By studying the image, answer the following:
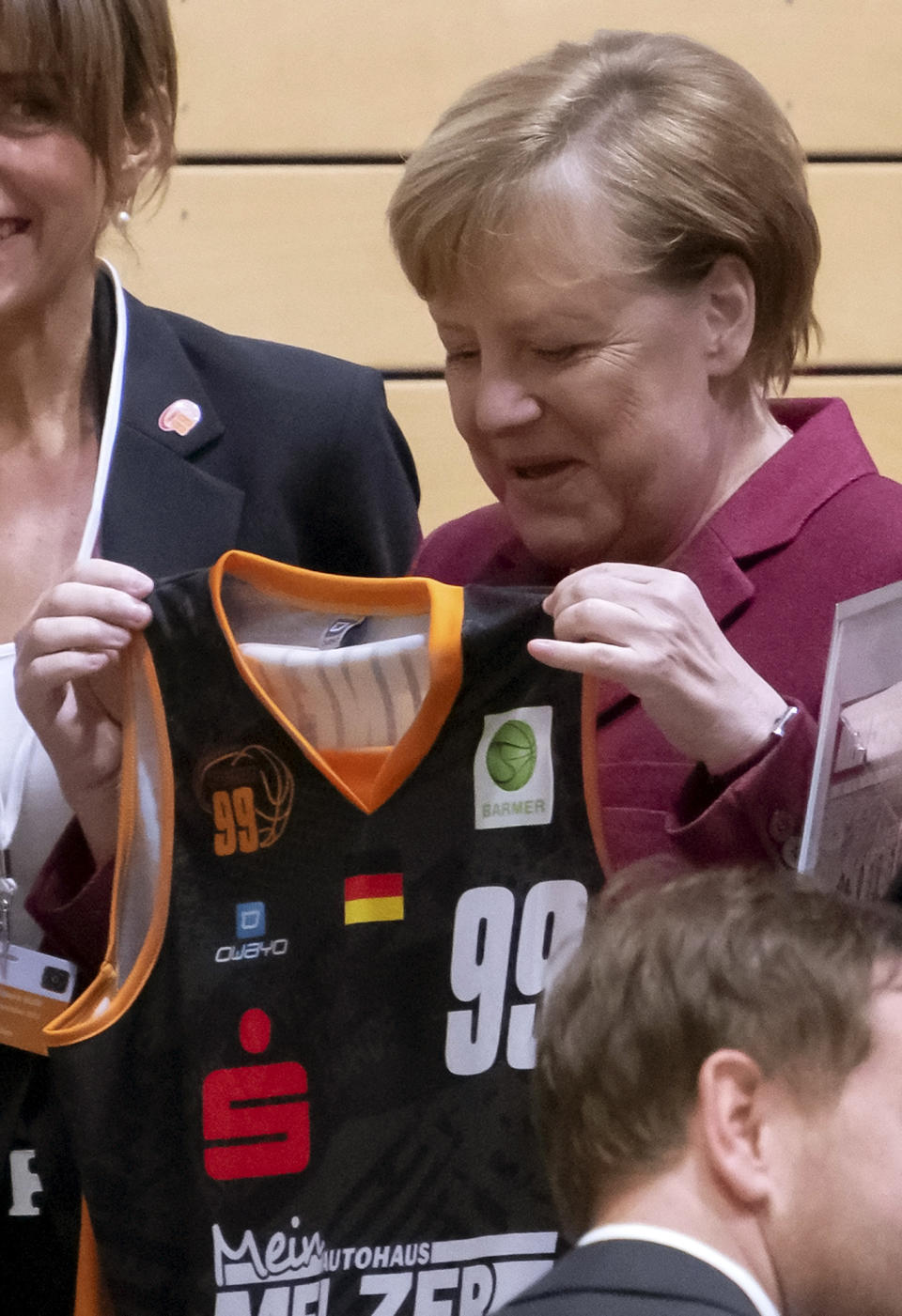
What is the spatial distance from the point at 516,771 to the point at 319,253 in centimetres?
160

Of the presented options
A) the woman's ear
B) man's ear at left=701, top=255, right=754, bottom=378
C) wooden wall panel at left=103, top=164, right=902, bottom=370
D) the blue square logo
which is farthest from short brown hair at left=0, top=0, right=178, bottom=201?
wooden wall panel at left=103, top=164, right=902, bottom=370

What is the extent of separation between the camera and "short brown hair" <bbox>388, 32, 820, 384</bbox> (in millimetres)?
1079

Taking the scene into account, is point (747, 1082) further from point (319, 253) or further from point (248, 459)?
point (319, 253)

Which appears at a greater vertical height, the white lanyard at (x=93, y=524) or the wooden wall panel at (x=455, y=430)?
the white lanyard at (x=93, y=524)

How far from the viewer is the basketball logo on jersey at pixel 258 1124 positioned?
3.46 ft

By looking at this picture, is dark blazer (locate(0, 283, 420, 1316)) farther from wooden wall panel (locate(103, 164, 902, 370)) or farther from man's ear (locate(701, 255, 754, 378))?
wooden wall panel (locate(103, 164, 902, 370))

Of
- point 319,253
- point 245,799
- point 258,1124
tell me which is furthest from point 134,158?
point 319,253

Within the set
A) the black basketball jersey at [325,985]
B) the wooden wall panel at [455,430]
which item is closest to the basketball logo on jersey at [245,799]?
the black basketball jersey at [325,985]

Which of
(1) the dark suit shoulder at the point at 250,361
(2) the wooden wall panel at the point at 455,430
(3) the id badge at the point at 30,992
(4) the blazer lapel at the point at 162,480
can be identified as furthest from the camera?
(2) the wooden wall panel at the point at 455,430

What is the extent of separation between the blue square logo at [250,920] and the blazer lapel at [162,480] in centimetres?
36

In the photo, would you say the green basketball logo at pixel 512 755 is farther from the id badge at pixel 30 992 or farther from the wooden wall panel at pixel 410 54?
the wooden wall panel at pixel 410 54

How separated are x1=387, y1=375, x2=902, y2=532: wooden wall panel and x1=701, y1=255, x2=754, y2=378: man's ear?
1.38m

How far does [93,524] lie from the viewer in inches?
52.4

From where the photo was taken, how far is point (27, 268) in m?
1.30
